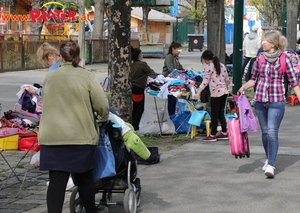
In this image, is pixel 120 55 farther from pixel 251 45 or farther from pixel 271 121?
pixel 251 45

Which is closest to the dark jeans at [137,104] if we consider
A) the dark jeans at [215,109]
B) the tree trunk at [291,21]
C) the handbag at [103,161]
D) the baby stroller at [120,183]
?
the dark jeans at [215,109]

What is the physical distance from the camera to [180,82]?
11703 mm

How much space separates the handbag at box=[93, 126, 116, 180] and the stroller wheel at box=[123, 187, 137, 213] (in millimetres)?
362

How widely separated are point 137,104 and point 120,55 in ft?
6.31

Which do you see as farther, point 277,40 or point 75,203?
point 277,40

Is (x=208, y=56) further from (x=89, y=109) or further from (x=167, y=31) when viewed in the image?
(x=167, y=31)

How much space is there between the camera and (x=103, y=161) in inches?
231

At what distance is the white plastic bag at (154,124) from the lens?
1180cm

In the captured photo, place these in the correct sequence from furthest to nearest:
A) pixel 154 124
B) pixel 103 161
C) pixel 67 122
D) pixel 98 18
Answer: pixel 98 18
pixel 154 124
pixel 103 161
pixel 67 122

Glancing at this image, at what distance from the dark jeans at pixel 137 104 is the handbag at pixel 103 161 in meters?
5.65

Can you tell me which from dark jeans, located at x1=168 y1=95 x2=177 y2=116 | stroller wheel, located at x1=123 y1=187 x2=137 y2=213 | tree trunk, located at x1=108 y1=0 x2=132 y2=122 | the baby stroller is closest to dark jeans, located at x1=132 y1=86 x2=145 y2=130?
dark jeans, located at x1=168 y1=95 x2=177 y2=116

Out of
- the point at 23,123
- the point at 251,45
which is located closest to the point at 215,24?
the point at 23,123

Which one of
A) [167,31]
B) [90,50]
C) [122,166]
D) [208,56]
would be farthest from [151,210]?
[167,31]

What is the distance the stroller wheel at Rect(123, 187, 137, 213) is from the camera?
6.13 m
